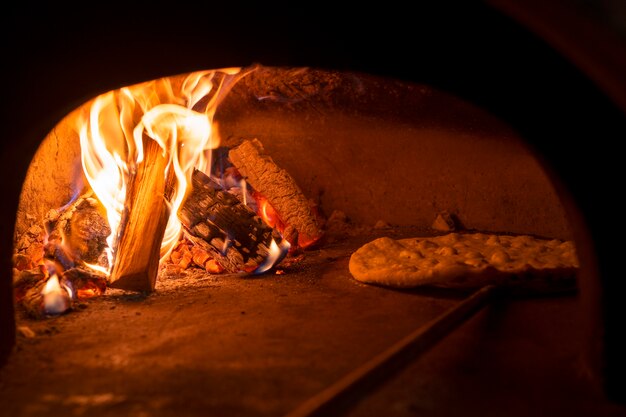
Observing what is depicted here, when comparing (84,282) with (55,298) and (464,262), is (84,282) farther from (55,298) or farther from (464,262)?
(464,262)

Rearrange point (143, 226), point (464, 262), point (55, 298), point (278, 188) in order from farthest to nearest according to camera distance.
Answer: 1. point (278, 188)
2. point (143, 226)
3. point (464, 262)
4. point (55, 298)

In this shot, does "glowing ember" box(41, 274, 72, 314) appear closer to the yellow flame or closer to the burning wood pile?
the burning wood pile

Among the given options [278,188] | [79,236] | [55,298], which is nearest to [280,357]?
[55,298]

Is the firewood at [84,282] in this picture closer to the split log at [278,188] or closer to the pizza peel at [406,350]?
the split log at [278,188]

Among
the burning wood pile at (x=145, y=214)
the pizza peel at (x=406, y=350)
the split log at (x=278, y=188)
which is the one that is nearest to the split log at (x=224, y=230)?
the burning wood pile at (x=145, y=214)

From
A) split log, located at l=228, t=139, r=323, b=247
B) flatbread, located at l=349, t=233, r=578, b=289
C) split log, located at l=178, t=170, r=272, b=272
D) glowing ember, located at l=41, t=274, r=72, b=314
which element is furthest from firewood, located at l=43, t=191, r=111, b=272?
flatbread, located at l=349, t=233, r=578, b=289

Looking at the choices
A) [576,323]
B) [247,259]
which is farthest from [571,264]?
[247,259]
